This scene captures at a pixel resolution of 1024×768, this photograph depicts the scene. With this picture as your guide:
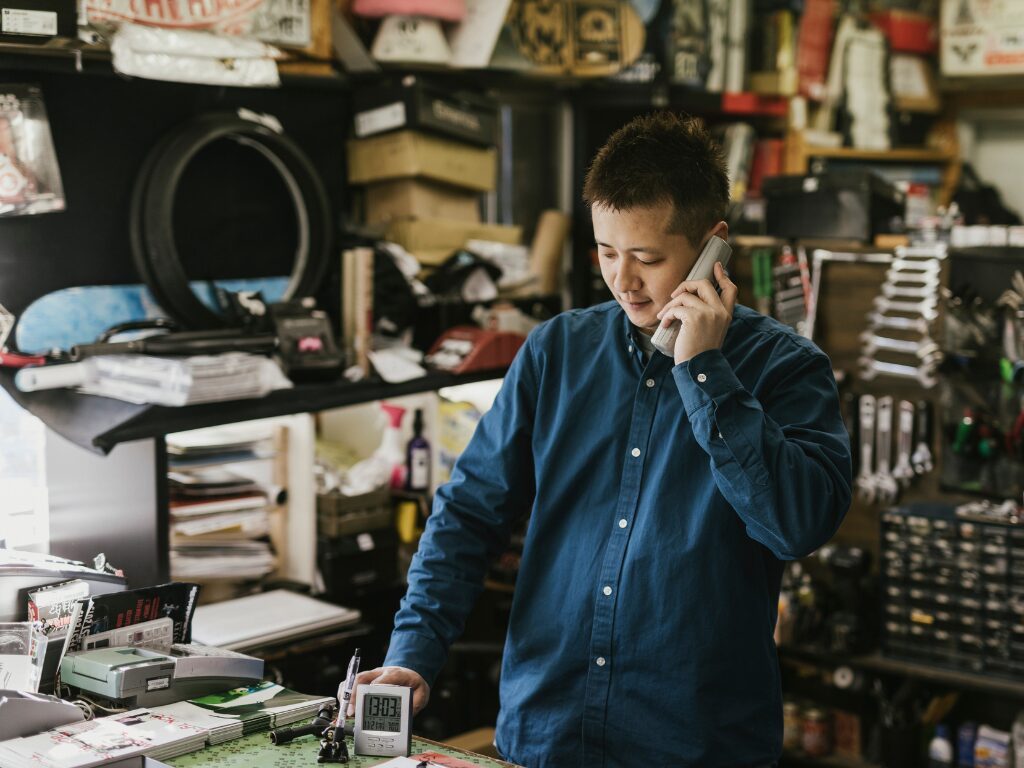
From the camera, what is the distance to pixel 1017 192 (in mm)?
6918

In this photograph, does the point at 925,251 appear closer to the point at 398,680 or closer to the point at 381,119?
the point at 381,119

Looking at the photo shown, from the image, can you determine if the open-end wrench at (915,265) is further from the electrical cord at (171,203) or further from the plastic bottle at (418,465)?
the electrical cord at (171,203)

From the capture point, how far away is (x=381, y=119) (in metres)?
3.92

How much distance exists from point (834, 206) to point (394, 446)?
1692 millimetres

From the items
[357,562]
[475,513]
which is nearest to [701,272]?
[475,513]

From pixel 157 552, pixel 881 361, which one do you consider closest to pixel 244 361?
pixel 157 552

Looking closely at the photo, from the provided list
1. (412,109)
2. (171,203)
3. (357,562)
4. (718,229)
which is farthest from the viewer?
(412,109)

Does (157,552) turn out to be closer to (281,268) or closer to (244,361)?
(244,361)

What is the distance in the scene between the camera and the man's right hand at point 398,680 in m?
1.94

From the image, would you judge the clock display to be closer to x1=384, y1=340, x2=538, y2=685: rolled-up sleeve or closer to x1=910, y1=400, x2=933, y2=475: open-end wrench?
x1=384, y1=340, x2=538, y2=685: rolled-up sleeve

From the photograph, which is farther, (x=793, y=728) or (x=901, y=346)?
(x=793, y=728)

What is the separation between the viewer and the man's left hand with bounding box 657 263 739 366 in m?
1.86

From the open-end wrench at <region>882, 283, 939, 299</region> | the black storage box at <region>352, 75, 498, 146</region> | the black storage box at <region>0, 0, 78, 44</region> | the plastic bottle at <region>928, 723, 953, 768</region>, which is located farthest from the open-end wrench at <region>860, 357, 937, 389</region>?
the black storage box at <region>0, 0, 78, 44</region>

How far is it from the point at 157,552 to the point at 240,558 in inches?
22.0
